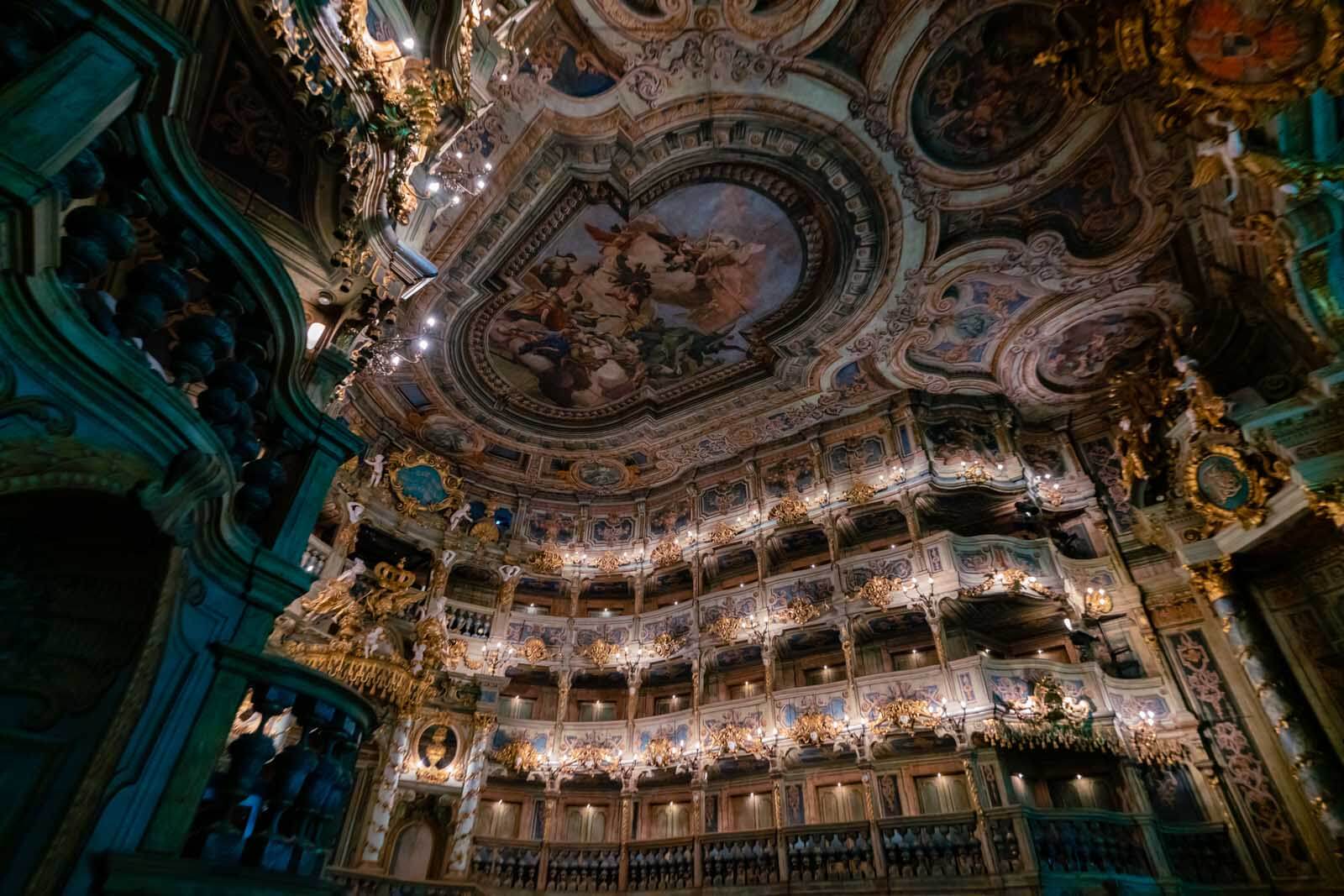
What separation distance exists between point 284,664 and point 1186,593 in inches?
777

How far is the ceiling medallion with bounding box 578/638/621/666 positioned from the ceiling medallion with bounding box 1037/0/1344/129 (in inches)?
702

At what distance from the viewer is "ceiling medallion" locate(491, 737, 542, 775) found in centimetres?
1750

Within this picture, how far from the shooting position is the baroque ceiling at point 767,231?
Result: 12.5 meters

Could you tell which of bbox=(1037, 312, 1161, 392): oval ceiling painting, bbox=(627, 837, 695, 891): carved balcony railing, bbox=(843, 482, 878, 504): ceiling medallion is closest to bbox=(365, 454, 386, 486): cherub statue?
bbox=(627, 837, 695, 891): carved balcony railing

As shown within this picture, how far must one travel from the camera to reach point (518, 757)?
57.8 ft

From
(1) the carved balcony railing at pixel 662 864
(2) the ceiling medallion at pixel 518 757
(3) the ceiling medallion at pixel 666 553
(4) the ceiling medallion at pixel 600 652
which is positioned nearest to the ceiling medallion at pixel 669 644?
(4) the ceiling medallion at pixel 600 652

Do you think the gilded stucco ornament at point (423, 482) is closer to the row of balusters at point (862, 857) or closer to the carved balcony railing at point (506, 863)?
the carved balcony railing at point (506, 863)

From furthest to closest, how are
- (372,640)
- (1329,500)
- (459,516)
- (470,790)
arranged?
(459,516) < (470,790) < (372,640) < (1329,500)

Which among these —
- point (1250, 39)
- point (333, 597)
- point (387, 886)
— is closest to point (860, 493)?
point (1250, 39)

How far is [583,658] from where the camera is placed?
19.8 meters

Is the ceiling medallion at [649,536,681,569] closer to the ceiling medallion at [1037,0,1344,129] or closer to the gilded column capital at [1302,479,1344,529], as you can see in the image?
the gilded column capital at [1302,479,1344,529]

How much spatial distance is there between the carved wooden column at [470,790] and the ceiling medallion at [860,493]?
12.2 metres

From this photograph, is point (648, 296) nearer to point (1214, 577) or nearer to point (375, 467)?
point (375, 467)

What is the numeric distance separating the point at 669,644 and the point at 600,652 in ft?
7.30
